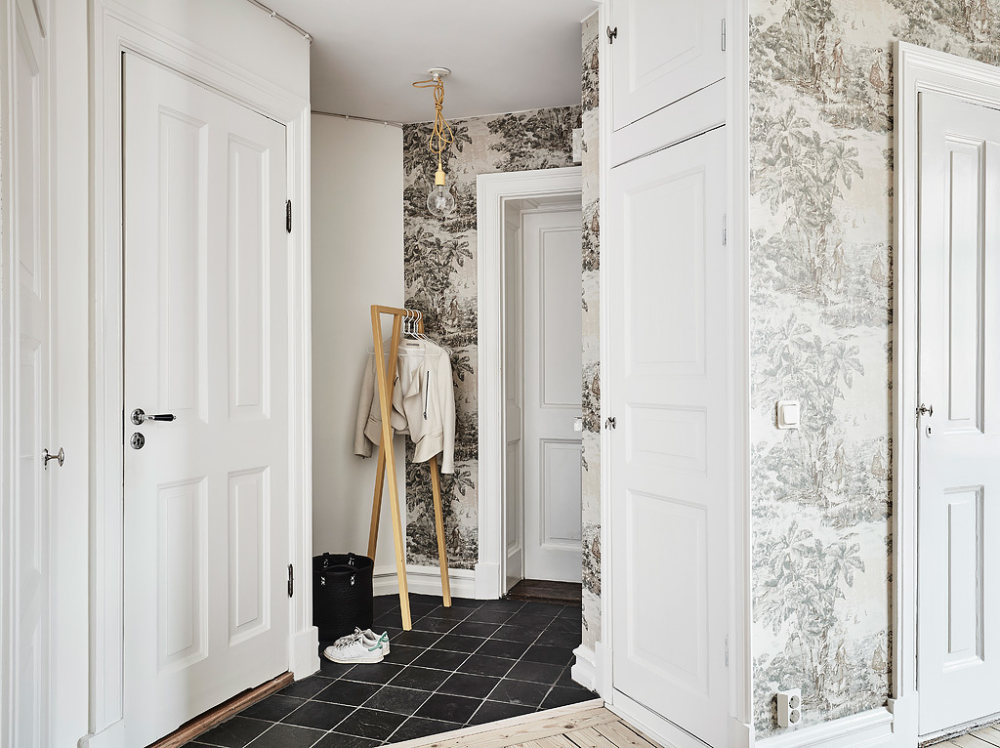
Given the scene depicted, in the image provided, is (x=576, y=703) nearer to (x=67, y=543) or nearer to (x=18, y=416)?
(x=67, y=543)

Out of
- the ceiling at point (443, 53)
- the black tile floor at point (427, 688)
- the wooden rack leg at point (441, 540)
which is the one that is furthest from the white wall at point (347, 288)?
the black tile floor at point (427, 688)

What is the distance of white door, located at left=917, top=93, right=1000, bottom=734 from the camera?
225 cm

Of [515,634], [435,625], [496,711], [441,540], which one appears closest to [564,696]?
[496,711]

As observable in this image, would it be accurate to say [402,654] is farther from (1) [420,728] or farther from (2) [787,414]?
(2) [787,414]

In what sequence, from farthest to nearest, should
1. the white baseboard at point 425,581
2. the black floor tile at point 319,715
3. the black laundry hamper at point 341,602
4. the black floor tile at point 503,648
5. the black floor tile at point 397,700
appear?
the white baseboard at point 425,581 < the black laundry hamper at point 341,602 < the black floor tile at point 503,648 < the black floor tile at point 397,700 < the black floor tile at point 319,715

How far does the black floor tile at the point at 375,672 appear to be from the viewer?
277 centimetres

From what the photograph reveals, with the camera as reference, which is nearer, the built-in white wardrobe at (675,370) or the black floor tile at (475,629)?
the built-in white wardrobe at (675,370)

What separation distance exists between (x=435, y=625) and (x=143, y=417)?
1743 mm

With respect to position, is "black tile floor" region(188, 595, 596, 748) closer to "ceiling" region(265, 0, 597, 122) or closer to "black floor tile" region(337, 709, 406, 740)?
"black floor tile" region(337, 709, 406, 740)

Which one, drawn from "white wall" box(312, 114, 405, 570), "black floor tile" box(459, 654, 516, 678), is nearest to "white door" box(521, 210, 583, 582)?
"white wall" box(312, 114, 405, 570)

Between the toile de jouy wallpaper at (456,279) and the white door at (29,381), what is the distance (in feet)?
7.16

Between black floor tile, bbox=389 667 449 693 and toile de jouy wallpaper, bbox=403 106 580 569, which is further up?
toile de jouy wallpaper, bbox=403 106 580 569

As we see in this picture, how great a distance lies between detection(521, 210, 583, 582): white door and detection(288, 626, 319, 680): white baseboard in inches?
59.5

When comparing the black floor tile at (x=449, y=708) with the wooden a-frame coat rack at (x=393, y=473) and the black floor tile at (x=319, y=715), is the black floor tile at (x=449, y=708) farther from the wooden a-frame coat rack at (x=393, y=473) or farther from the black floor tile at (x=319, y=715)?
the wooden a-frame coat rack at (x=393, y=473)
